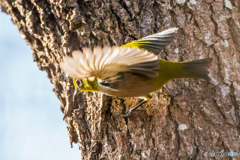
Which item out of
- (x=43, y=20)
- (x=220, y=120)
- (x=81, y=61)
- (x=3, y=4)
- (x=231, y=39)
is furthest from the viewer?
(x=3, y=4)

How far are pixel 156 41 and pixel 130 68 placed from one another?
0.55 m

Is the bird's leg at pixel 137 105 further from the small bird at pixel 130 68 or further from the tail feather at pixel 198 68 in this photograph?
the tail feather at pixel 198 68

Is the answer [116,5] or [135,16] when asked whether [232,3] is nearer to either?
[135,16]

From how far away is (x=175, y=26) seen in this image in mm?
2695

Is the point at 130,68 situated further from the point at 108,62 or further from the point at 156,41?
the point at 156,41

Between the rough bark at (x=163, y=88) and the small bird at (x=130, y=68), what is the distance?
0.21 meters

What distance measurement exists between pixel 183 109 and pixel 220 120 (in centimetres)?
34

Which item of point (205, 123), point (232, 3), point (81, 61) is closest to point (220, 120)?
point (205, 123)

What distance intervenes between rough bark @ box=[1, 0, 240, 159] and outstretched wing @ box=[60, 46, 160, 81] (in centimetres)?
60

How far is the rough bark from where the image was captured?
7.89ft

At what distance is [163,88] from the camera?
8.54 ft

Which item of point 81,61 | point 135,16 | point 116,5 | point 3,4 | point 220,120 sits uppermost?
point 3,4

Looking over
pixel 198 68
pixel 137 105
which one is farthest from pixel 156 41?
pixel 137 105

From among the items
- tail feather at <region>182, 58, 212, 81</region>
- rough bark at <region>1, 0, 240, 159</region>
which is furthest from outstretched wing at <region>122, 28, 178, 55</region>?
tail feather at <region>182, 58, 212, 81</region>
